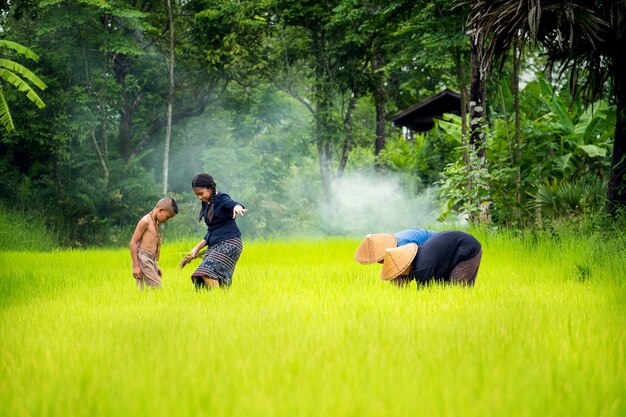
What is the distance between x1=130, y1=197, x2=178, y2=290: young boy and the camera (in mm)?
7691

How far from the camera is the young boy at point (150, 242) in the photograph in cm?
769

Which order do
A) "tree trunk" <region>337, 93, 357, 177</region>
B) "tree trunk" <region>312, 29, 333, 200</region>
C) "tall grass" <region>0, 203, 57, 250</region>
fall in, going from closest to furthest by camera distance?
"tall grass" <region>0, 203, 57, 250</region>, "tree trunk" <region>312, 29, 333, 200</region>, "tree trunk" <region>337, 93, 357, 177</region>

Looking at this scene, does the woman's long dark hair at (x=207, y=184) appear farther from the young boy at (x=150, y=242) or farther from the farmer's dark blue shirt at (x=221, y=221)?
the young boy at (x=150, y=242)

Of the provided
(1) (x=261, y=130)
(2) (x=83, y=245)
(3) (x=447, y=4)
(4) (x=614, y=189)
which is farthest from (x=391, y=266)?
(1) (x=261, y=130)

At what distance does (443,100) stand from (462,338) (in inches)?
782

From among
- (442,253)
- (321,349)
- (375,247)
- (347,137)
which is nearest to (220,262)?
(375,247)

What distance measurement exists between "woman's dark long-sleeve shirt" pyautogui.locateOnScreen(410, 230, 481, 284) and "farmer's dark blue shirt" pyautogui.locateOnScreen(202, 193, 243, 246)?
2.07m

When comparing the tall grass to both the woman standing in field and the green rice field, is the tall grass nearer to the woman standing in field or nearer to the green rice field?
the green rice field

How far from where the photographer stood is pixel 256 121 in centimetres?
2409

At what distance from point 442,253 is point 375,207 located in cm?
1502

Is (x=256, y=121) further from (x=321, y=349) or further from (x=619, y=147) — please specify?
(x=321, y=349)

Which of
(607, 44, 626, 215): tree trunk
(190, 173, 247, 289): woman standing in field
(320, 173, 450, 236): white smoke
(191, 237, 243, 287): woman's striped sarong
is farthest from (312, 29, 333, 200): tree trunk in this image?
(191, 237, 243, 287): woman's striped sarong

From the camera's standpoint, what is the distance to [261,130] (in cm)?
2486

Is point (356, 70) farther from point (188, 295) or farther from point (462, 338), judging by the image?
point (462, 338)
